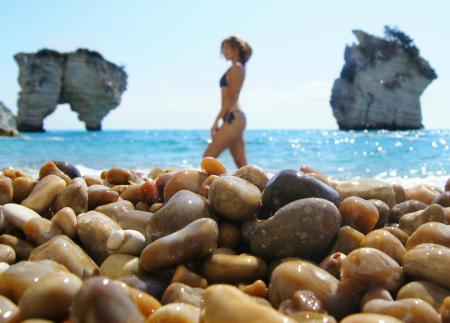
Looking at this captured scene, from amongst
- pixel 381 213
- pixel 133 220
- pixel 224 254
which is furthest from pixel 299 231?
pixel 133 220

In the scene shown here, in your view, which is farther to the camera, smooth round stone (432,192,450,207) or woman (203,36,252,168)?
woman (203,36,252,168)

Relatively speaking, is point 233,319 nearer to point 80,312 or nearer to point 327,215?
point 80,312

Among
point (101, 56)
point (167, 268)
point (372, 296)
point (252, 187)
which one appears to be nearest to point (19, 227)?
point (167, 268)

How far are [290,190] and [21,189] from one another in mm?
1478

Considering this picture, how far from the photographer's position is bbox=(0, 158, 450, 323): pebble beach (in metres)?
1.41

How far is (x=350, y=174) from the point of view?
Result: 36.9 feet

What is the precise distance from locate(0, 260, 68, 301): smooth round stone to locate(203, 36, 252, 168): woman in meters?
4.95

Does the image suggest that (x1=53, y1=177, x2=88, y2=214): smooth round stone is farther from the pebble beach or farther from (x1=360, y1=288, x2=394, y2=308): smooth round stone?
(x1=360, y1=288, x2=394, y2=308): smooth round stone

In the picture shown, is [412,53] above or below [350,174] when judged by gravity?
above

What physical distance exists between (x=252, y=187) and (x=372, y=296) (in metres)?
0.86

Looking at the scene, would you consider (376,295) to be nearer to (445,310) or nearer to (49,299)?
(445,310)

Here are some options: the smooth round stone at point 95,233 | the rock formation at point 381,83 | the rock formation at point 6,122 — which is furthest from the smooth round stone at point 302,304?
the rock formation at point 381,83

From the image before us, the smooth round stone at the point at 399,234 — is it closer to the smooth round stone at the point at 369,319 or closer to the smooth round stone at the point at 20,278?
the smooth round stone at the point at 369,319

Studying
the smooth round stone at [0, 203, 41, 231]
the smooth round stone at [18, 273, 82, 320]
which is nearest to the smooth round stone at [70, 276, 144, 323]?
the smooth round stone at [18, 273, 82, 320]
